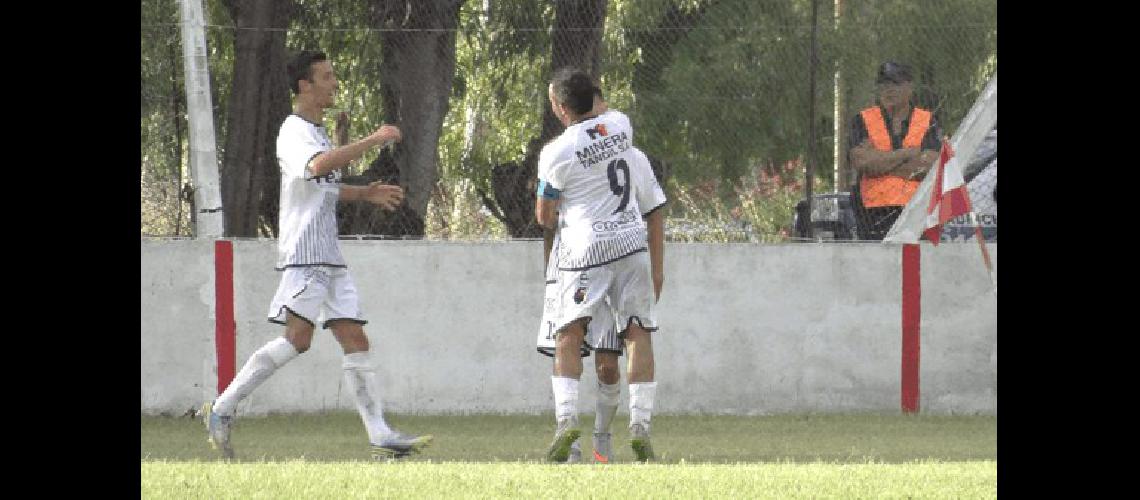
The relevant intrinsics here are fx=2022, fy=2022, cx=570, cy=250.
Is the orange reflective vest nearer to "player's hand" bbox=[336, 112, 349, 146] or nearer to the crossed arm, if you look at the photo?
the crossed arm

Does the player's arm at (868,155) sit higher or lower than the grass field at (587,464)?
higher

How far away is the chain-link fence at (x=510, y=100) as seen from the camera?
40.7 ft

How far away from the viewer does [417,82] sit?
1273 cm

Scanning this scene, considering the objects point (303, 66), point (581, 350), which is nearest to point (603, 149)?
point (581, 350)

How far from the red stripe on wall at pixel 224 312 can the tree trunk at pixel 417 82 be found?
1.14 metres

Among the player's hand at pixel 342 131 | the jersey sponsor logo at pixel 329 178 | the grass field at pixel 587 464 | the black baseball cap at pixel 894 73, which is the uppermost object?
the black baseball cap at pixel 894 73

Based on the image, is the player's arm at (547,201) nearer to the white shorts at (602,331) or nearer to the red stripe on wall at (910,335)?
the white shorts at (602,331)

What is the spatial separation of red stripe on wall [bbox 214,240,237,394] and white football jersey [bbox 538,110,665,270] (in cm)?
356

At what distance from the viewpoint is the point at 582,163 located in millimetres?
8883

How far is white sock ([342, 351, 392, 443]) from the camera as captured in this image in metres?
9.36

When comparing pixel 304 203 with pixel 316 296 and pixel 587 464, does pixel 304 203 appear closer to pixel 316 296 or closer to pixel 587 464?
pixel 316 296

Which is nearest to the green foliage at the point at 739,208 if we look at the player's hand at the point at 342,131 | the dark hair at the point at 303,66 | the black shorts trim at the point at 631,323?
the player's hand at the point at 342,131

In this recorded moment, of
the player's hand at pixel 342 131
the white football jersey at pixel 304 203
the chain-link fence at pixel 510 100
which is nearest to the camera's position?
the white football jersey at pixel 304 203
